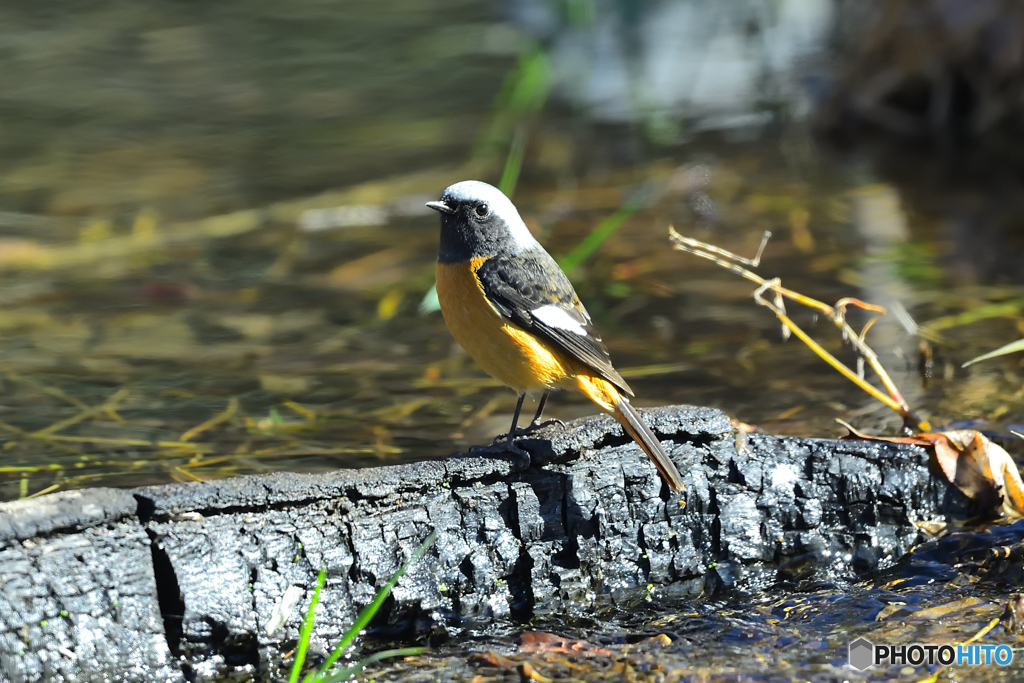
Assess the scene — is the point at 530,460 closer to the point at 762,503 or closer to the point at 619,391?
the point at 619,391

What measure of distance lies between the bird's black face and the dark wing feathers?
0.08m

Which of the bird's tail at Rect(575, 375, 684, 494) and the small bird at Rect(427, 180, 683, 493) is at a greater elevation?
the small bird at Rect(427, 180, 683, 493)

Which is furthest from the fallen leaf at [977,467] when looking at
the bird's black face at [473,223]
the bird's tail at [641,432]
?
the bird's black face at [473,223]

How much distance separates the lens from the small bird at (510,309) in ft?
12.7

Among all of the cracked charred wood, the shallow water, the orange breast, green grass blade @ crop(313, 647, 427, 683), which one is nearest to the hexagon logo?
the shallow water

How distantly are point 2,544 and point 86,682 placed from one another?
408mm

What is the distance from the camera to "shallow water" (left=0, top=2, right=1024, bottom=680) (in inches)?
188

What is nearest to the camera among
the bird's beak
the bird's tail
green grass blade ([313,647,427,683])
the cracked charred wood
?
green grass blade ([313,647,427,683])

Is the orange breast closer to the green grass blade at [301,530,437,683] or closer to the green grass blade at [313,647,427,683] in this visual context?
the green grass blade at [301,530,437,683]

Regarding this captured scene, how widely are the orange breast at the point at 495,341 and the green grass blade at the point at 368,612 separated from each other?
81 cm

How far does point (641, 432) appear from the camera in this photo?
3.45m

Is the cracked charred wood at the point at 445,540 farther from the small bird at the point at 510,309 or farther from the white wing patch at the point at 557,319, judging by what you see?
the white wing patch at the point at 557,319

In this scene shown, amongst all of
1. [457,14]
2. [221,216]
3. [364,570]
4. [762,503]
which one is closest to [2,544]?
[364,570]

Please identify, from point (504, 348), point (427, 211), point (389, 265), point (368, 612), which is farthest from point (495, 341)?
point (427, 211)
